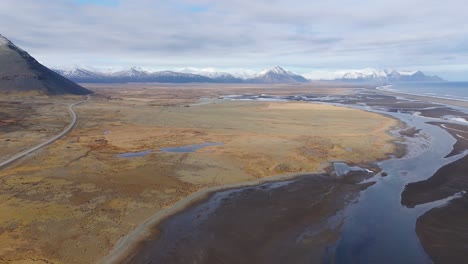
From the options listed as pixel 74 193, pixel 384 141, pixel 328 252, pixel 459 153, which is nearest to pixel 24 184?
pixel 74 193

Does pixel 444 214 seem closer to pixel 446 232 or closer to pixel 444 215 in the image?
pixel 444 215

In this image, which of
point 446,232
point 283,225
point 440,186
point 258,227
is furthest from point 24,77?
point 446,232

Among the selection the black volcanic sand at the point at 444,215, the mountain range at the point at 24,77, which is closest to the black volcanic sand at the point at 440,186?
the black volcanic sand at the point at 444,215

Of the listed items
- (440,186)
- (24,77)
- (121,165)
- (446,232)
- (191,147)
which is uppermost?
(24,77)

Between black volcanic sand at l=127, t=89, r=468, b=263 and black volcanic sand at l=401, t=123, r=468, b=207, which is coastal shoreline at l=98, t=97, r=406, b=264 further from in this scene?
black volcanic sand at l=401, t=123, r=468, b=207

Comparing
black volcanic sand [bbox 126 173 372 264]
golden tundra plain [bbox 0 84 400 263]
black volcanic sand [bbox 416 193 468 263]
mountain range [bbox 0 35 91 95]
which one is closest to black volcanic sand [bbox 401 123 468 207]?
black volcanic sand [bbox 416 193 468 263]
